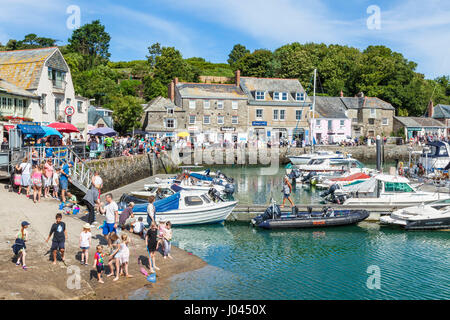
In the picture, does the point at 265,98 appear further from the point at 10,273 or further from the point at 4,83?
the point at 10,273

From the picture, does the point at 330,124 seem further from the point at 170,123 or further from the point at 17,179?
the point at 17,179

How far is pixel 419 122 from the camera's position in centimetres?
7338

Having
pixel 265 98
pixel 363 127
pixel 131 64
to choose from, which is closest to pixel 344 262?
pixel 265 98

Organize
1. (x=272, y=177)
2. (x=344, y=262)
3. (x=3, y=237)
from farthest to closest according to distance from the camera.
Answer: (x=272, y=177), (x=344, y=262), (x=3, y=237)

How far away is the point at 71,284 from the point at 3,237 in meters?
4.70

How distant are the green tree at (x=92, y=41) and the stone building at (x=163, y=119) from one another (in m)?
34.9

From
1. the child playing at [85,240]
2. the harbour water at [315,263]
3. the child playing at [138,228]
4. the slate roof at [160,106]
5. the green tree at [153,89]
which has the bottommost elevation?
the harbour water at [315,263]

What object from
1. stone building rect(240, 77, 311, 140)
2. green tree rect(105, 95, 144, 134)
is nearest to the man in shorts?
green tree rect(105, 95, 144, 134)

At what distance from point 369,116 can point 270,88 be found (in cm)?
1972

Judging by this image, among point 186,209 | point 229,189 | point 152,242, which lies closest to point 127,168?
point 229,189

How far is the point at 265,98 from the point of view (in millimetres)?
63969

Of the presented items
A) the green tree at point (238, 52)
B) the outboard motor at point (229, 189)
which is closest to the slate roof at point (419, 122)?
the green tree at point (238, 52)

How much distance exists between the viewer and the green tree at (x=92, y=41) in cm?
9012

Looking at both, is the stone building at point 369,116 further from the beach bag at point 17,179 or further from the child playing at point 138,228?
the beach bag at point 17,179
